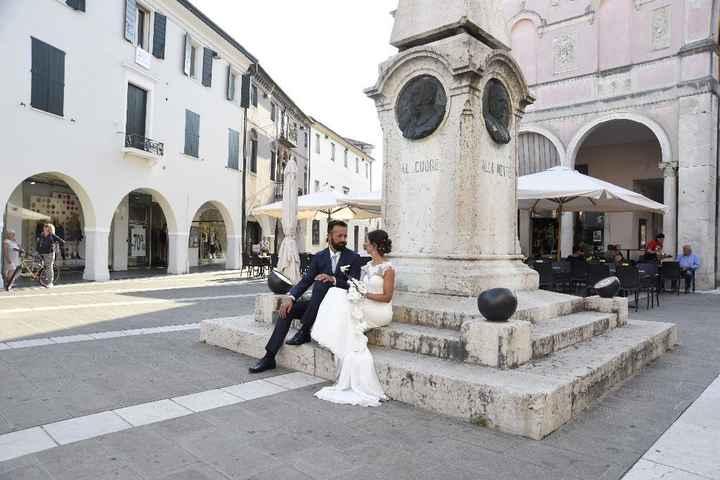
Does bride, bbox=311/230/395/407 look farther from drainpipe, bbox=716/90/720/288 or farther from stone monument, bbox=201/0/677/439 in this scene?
drainpipe, bbox=716/90/720/288

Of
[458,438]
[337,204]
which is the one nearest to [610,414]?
[458,438]

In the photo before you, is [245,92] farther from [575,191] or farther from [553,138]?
[575,191]

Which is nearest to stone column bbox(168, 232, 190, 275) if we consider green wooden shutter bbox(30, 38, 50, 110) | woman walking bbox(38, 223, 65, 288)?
woman walking bbox(38, 223, 65, 288)

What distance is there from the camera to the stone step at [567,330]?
4.46 m

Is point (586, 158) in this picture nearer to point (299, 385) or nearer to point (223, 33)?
point (223, 33)

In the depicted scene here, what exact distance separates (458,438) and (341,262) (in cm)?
229

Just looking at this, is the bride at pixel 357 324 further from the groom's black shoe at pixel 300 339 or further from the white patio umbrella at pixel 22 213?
the white patio umbrella at pixel 22 213

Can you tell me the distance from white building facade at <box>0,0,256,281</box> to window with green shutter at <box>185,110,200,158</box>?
0.13 ft

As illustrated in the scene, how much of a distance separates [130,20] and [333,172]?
78.3 ft

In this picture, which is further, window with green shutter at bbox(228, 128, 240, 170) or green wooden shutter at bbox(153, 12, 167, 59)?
window with green shutter at bbox(228, 128, 240, 170)

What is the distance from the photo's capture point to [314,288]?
15.9 ft

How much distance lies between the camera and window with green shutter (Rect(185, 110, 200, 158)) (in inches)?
762

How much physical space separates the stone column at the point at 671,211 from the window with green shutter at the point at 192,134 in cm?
1672

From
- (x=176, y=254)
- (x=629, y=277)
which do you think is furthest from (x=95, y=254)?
(x=629, y=277)
